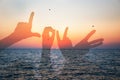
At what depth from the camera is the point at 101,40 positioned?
8703 millimetres

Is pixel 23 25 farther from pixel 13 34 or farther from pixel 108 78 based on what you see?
pixel 108 78

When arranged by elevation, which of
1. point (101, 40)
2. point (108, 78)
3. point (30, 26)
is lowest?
point (108, 78)

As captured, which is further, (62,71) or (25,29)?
(62,71)

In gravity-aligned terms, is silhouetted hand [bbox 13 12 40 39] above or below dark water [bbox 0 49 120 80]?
above

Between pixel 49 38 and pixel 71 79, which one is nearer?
pixel 49 38

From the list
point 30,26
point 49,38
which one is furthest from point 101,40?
point 30,26

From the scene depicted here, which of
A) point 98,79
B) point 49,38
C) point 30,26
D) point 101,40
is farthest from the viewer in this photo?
point 98,79

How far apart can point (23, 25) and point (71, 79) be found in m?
26.0

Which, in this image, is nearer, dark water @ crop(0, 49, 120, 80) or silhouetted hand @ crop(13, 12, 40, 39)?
silhouetted hand @ crop(13, 12, 40, 39)

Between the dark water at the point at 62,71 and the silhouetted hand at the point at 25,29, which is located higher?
the silhouetted hand at the point at 25,29

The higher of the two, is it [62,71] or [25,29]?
[25,29]

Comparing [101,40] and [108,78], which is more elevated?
[101,40]

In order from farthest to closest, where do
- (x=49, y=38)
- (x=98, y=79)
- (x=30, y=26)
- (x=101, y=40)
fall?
(x=98, y=79), (x=49, y=38), (x=101, y=40), (x=30, y=26)

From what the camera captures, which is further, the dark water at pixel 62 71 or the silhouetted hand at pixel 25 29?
the dark water at pixel 62 71
